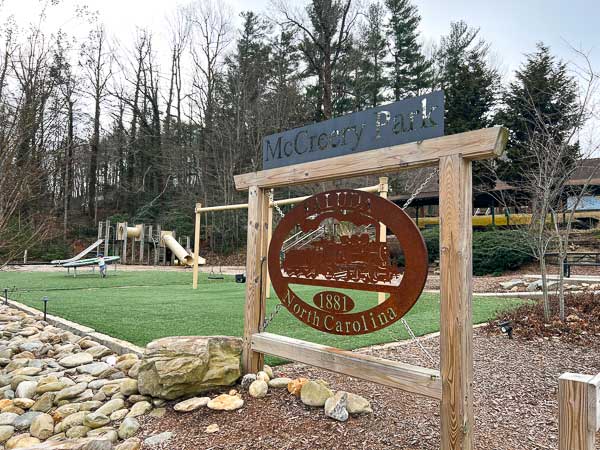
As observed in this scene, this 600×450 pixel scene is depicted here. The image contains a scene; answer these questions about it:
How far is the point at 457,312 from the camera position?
6.17 feet

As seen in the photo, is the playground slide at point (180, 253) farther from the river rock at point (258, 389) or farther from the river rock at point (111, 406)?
the river rock at point (258, 389)

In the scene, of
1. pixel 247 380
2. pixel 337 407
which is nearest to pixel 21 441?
pixel 247 380

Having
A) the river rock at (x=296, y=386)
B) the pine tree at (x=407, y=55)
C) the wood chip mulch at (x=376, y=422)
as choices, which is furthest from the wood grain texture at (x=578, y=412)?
the pine tree at (x=407, y=55)

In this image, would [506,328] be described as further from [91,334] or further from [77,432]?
[91,334]

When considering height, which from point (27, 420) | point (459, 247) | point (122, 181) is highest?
point (122, 181)

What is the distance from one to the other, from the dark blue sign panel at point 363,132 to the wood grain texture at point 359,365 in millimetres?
1203

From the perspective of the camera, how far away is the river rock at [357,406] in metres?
2.35

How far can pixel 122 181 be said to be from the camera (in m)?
23.7

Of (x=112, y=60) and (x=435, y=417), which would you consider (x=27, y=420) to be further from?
(x=112, y=60)

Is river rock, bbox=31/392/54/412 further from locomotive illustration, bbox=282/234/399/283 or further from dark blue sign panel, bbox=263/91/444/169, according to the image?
dark blue sign panel, bbox=263/91/444/169

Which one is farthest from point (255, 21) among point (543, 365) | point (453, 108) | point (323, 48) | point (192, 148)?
point (543, 365)

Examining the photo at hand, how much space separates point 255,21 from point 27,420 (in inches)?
855

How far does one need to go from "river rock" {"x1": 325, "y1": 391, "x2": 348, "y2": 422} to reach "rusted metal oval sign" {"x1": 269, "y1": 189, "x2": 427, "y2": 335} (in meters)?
0.37

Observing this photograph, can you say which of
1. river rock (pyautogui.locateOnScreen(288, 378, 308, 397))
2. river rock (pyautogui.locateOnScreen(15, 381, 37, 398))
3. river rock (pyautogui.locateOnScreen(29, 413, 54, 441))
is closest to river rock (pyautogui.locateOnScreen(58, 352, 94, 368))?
river rock (pyautogui.locateOnScreen(15, 381, 37, 398))
